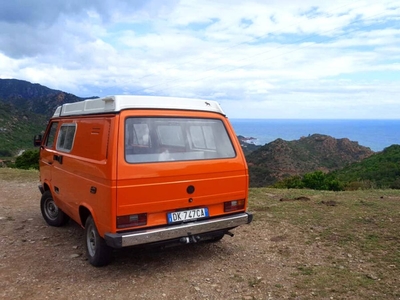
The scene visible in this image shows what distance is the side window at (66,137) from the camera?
5211 millimetres

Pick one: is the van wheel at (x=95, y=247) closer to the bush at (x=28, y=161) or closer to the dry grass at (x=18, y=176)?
the dry grass at (x=18, y=176)

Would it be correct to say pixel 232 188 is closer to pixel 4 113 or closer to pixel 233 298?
pixel 233 298

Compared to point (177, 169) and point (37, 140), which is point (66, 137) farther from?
point (177, 169)

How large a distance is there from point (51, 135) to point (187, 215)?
3.19 m

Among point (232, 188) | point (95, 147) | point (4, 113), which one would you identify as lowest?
point (232, 188)

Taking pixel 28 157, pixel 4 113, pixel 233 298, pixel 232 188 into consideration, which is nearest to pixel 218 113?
pixel 232 188

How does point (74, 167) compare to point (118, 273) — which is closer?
point (118, 273)

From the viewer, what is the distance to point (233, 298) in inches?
146

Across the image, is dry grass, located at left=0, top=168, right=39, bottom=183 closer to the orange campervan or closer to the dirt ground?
the dirt ground

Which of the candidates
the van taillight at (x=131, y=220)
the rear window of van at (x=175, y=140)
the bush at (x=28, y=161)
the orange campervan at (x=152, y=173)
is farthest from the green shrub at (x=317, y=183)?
the bush at (x=28, y=161)

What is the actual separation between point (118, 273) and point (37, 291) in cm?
91

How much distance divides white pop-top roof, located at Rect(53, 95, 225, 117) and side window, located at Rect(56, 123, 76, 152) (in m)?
0.26

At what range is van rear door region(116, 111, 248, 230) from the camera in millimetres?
3986

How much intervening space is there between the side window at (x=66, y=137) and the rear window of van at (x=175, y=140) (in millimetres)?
1442
